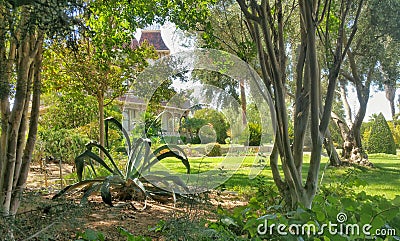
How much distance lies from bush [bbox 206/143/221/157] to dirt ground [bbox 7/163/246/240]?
0.45m

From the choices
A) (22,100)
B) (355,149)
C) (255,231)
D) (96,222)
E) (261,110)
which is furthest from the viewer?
(355,149)

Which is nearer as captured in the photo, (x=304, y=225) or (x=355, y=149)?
(x=304, y=225)

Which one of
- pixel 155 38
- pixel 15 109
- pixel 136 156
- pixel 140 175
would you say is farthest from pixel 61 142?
pixel 15 109

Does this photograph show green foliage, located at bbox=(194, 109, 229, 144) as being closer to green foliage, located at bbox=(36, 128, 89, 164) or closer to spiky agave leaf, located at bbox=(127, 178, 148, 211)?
spiky agave leaf, located at bbox=(127, 178, 148, 211)

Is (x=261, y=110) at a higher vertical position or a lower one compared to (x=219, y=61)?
lower

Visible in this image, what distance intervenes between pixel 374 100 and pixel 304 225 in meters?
10.4

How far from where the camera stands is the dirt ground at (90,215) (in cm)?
143

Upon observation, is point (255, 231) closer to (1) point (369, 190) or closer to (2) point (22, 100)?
(2) point (22, 100)

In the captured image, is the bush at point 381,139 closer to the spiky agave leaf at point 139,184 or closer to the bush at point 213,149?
the bush at point 213,149

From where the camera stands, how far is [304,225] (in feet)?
5.00

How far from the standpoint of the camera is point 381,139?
11.6 m

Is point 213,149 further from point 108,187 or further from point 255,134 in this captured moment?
point 108,187

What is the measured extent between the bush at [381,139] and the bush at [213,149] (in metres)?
8.86

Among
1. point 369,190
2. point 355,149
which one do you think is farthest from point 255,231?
point 355,149
